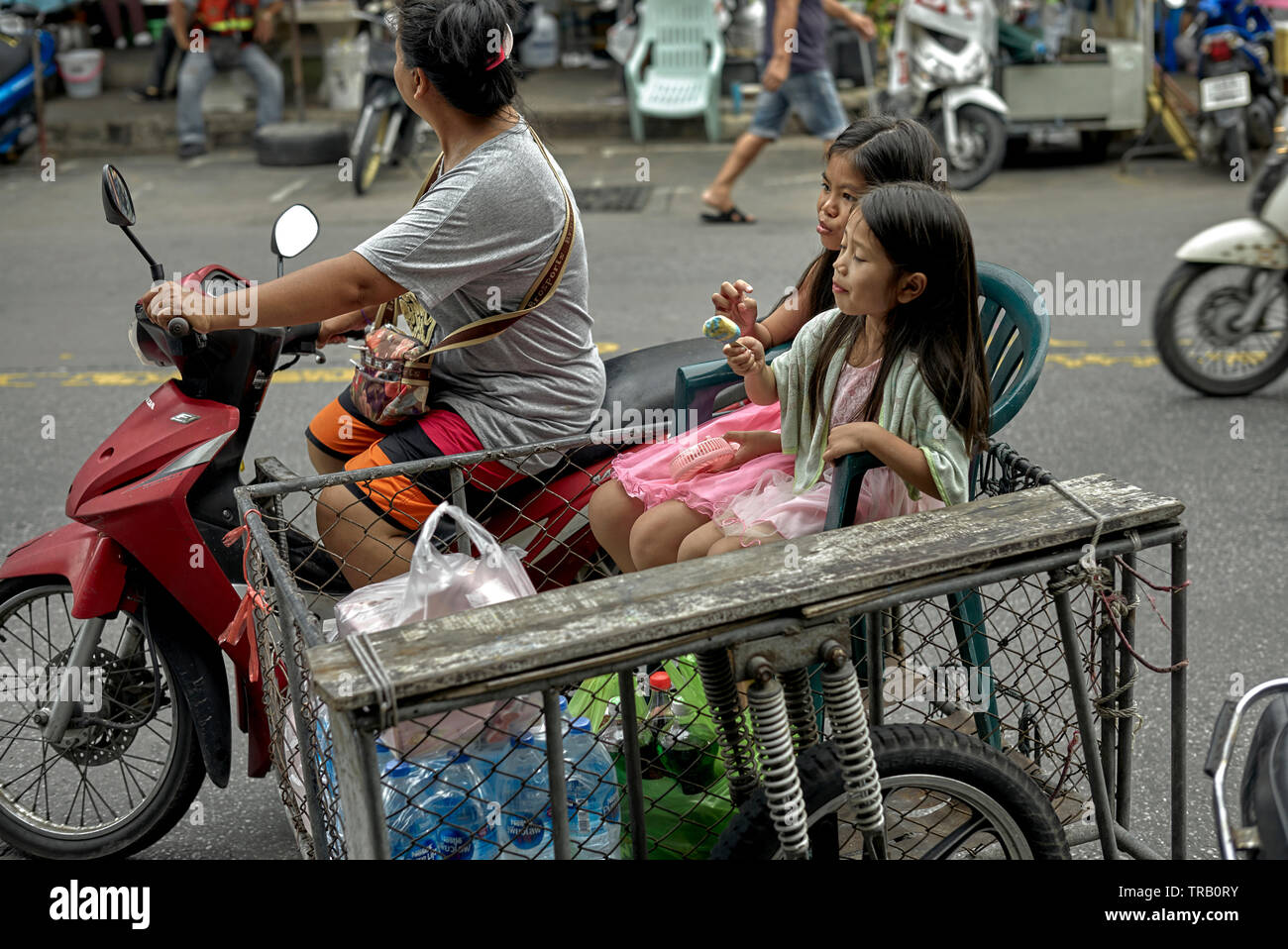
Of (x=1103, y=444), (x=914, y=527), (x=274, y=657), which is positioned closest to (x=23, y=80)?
(x=1103, y=444)

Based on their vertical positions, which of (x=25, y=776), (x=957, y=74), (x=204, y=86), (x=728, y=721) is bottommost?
(x=25, y=776)

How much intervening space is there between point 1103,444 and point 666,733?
129 inches

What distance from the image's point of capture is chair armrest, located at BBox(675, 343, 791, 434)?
284 centimetres

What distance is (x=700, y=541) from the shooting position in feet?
8.23

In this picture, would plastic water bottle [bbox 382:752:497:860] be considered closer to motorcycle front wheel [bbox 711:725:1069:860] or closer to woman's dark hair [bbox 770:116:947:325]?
motorcycle front wheel [bbox 711:725:1069:860]

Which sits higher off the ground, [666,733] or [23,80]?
[23,80]

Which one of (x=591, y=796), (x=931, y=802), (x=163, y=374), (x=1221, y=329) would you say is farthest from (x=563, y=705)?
(x=163, y=374)

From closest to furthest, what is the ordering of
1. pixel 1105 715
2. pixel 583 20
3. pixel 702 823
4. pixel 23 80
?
pixel 1105 715 → pixel 702 823 → pixel 23 80 → pixel 583 20

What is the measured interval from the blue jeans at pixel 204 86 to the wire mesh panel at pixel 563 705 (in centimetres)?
918

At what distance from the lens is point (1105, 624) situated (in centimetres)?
209

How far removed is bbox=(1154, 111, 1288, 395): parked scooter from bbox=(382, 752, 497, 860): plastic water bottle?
412 centimetres

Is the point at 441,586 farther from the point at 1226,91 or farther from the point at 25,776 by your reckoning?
the point at 1226,91

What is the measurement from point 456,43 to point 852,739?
146cm

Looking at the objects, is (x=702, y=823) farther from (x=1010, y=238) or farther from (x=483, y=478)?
(x=1010, y=238)
